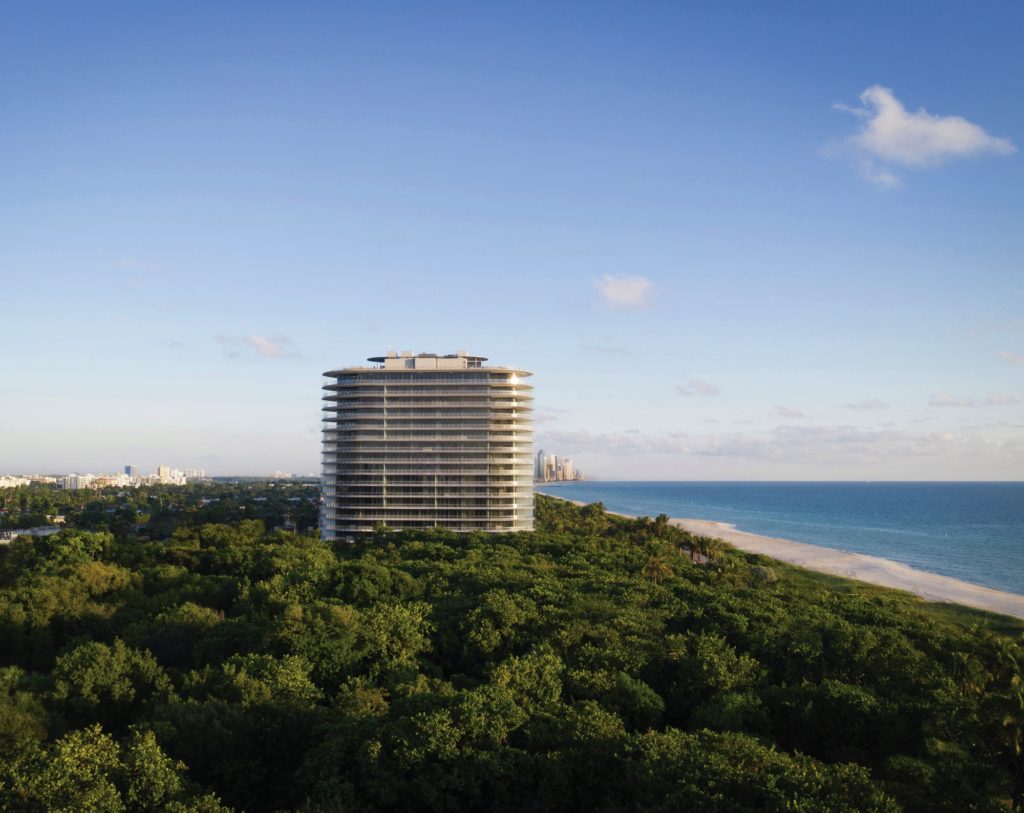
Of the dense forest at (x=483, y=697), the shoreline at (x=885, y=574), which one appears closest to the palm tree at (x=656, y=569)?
the dense forest at (x=483, y=697)

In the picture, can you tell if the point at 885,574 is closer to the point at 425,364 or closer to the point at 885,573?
the point at 885,573

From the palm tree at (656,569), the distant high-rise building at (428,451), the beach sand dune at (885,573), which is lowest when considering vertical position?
the beach sand dune at (885,573)

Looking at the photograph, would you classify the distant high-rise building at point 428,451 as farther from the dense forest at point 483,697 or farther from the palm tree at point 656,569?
the dense forest at point 483,697

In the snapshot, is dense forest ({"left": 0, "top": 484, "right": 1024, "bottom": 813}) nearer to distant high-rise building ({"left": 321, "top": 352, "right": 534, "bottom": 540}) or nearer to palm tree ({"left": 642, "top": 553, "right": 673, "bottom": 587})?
palm tree ({"left": 642, "top": 553, "right": 673, "bottom": 587})

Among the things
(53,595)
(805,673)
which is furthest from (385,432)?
(805,673)

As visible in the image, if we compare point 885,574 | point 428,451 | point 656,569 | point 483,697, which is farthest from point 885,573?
point 483,697

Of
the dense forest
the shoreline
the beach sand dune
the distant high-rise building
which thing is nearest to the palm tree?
the dense forest
